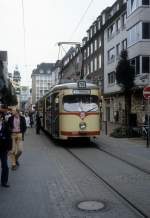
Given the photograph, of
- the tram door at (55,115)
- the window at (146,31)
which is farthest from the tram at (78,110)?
the window at (146,31)

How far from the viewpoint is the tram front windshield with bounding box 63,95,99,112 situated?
68.8ft

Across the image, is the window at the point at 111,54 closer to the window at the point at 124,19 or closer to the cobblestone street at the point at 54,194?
the window at the point at 124,19

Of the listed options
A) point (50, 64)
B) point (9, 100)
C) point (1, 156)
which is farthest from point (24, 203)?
point (50, 64)

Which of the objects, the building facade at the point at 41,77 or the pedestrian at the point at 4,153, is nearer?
the pedestrian at the point at 4,153

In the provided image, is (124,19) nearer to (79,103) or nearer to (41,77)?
(79,103)

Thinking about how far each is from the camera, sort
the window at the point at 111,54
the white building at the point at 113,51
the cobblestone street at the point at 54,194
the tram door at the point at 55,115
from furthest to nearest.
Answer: the window at the point at 111,54 < the white building at the point at 113,51 < the tram door at the point at 55,115 < the cobblestone street at the point at 54,194

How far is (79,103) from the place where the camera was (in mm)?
21078

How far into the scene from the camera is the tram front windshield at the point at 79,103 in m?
21.0

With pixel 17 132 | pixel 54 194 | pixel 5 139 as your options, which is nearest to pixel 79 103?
pixel 17 132

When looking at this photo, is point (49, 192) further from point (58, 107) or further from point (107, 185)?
point (58, 107)

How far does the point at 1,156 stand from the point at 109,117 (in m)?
47.6

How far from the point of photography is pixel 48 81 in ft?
634

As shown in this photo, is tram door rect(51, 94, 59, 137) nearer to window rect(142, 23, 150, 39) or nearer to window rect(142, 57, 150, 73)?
window rect(142, 57, 150, 73)

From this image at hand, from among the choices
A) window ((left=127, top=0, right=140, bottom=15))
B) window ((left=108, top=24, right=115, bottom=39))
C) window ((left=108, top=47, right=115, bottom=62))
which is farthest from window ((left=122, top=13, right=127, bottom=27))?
window ((left=127, top=0, right=140, bottom=15))
